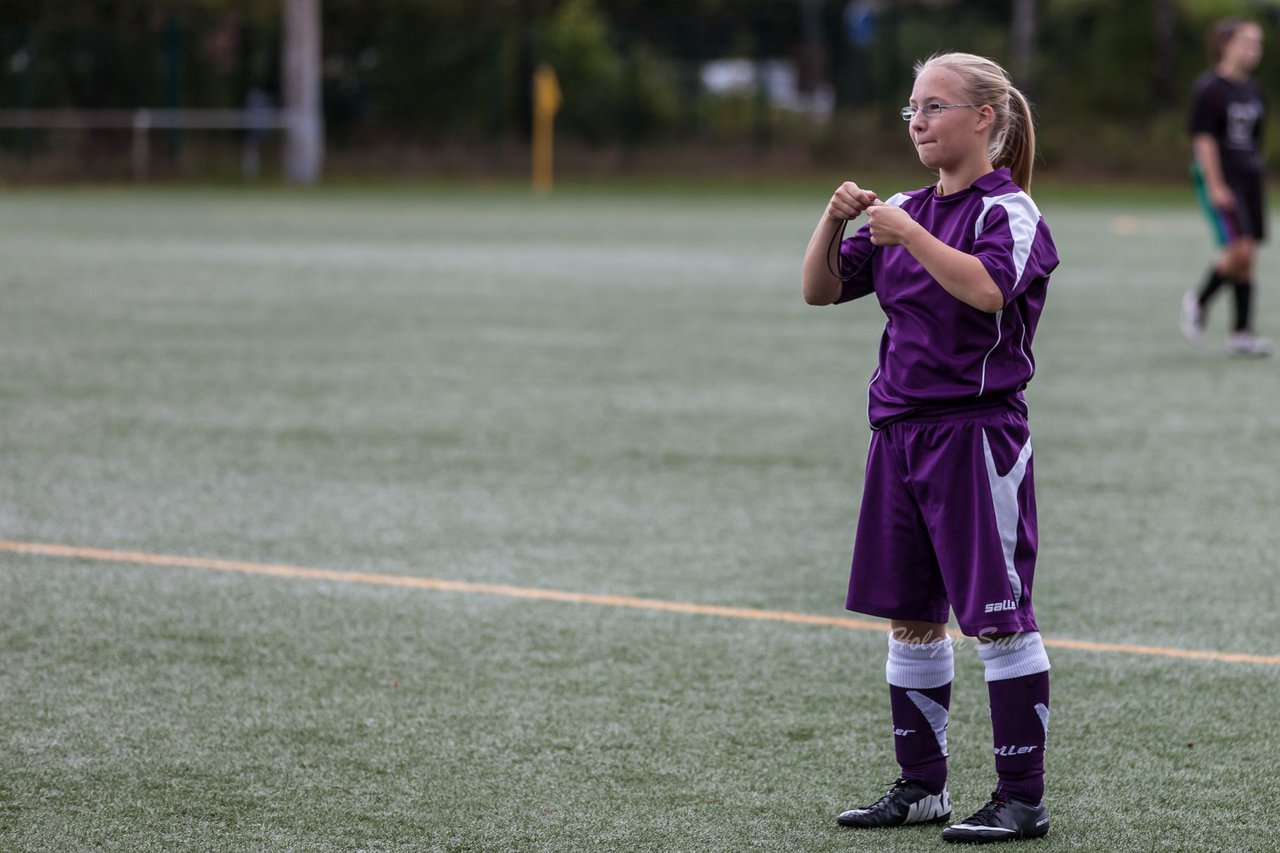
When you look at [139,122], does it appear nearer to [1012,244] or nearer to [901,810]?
[901,810]

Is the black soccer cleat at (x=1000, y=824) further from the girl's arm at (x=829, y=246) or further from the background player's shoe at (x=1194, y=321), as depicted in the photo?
the background player's shoe at (x=1194, y=321)

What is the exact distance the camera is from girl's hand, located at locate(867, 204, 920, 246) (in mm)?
3433

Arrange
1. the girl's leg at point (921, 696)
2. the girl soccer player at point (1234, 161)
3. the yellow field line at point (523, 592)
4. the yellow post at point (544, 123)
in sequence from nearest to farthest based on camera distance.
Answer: the girl's leg at point (921, 696), the yellow field line at point (523, 592), the girl soccer player at point (1234, 161), the yellow post at point (544, 123)

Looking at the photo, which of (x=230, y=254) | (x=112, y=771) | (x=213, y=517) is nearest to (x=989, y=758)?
(x=112, y=771)

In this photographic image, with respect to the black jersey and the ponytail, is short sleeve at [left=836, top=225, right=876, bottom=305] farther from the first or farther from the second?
the black jersey

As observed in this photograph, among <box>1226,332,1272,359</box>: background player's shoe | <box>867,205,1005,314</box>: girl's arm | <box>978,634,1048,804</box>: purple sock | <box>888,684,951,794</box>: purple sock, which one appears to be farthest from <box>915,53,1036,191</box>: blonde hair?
<box>1226,332,1272,359</box>: background player's shoe

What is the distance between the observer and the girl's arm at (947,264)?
3422 mm

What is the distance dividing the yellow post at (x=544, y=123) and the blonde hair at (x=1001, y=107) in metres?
28.3

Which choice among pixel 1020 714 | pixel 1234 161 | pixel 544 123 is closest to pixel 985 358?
pixel 1020 714

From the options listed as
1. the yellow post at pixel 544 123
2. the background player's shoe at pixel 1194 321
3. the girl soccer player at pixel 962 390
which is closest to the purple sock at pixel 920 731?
the girl soccer player at pixel 962 390

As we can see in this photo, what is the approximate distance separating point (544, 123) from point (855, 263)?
3102 cm

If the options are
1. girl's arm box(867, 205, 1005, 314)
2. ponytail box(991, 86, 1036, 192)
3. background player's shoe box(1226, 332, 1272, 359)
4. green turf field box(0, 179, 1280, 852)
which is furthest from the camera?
background player's shoe box(1226, 332, 1272, 359)

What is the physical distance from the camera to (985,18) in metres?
45.5

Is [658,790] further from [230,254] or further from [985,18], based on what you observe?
[985,18]
